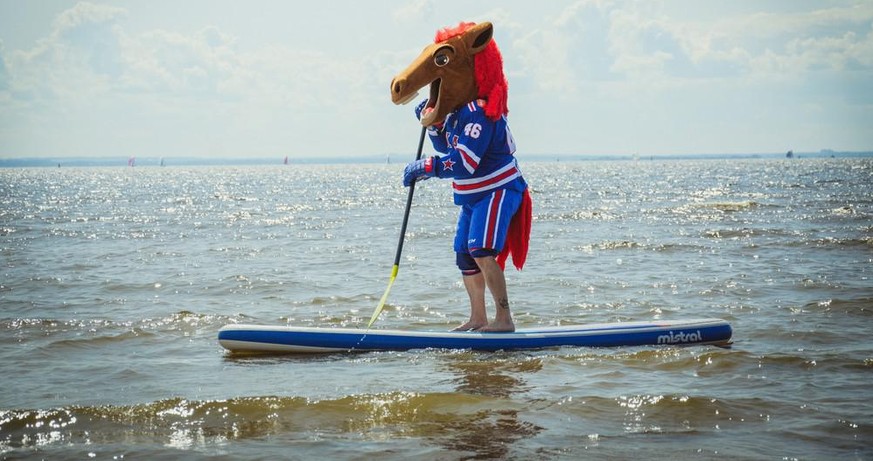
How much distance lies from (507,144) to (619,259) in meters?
6.91

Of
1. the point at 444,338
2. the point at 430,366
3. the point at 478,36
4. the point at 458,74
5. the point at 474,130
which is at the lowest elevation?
the point at 430,366

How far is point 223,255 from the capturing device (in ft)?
49.1

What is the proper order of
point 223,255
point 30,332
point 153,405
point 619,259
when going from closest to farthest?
point 153,405 → point 30,332 → point 619,259 → point 223,255

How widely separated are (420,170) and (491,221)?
69cm

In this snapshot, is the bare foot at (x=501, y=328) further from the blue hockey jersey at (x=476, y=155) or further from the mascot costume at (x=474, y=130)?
the blue hockey jersey at (x=476, y=155)

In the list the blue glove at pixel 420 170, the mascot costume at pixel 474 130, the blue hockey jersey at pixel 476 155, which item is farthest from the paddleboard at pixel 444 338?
the blue glove at pixel 420 170

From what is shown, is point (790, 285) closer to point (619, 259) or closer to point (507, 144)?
point (619, 259)

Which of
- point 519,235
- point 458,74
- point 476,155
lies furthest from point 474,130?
point 519,235

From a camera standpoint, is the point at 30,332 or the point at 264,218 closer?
the point at 30,332

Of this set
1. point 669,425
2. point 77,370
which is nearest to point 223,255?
point 77,370

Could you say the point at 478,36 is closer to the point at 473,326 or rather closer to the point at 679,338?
the point at 473,326

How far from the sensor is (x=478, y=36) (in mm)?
6801

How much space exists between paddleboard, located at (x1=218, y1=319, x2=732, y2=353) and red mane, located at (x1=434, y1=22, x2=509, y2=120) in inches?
70.4

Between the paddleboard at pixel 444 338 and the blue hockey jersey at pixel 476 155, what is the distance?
1135 mm
